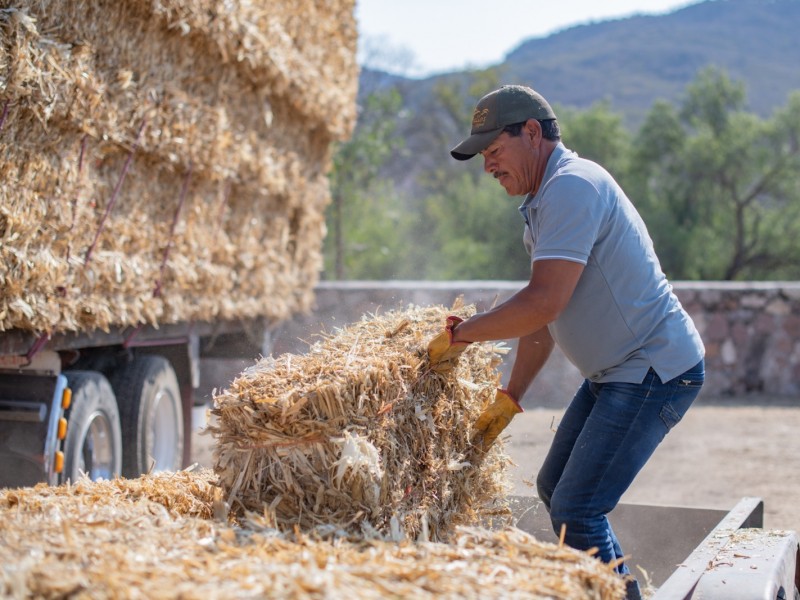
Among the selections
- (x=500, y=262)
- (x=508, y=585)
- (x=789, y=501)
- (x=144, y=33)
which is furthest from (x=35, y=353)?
(x=500, y=262)

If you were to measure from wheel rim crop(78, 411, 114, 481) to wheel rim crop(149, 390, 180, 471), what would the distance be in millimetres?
785

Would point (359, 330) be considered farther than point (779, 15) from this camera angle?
No

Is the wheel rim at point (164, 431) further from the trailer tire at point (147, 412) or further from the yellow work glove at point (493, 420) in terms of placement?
the yellow work glove at point (493, 420)

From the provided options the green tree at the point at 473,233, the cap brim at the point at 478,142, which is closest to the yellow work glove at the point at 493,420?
the cap brim at the point at 478,142

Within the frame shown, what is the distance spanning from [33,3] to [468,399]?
8.94ft

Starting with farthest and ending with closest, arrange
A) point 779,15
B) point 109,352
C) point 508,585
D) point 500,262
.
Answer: point 779,15 → point 500,262 → point 109,352 → point 508,585

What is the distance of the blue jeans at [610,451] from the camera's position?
3.20 meters

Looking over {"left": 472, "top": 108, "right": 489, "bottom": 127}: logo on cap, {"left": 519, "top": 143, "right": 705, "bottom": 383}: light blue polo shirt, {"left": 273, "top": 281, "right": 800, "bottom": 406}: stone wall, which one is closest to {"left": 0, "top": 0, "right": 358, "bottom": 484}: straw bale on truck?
{"left": 472, "top": 108, "right": 489, "bottom": 127}: logo on cap

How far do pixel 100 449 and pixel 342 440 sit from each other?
3.34m

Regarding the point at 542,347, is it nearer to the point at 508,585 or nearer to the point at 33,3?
the point at 508,585

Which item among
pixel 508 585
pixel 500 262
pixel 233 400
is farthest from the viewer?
pixel 500 262

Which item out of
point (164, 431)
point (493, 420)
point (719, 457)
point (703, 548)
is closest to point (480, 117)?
point (493, 420)

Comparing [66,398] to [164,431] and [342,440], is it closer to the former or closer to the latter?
[164,431]

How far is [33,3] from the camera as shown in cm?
416
